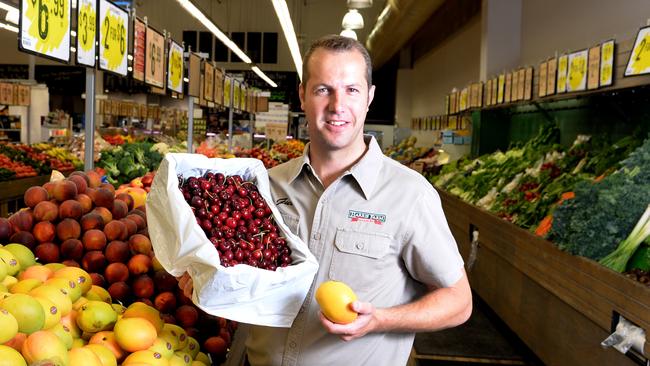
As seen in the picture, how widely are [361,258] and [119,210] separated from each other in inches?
54.3

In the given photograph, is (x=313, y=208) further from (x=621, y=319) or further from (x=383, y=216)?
(x=621, y=319)

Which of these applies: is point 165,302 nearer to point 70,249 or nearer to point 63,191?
point 70,249

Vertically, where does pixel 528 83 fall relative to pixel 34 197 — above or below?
above

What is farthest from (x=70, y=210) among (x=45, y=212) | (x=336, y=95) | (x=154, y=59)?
(x=154, y=59)

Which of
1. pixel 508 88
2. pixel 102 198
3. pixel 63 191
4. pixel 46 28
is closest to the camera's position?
pixel 63 191

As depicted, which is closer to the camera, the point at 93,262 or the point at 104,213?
the point at 93,262

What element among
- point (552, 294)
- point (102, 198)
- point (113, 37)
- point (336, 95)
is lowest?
point (552, 294)

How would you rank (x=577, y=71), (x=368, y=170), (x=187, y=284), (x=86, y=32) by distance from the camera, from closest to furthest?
(x=187, y=284)
(x=368, y=170)
(x=86, y=32)
(x=577, y=71)

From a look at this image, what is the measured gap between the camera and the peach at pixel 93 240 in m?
2.33

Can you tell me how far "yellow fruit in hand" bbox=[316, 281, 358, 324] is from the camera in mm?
1396

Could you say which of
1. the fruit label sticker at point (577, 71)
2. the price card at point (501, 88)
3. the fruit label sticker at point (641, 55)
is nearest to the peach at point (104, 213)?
the fruit label sticker at point (641, 55)

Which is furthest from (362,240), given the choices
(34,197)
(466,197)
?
(466,197)

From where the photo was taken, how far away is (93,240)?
2.33 meters

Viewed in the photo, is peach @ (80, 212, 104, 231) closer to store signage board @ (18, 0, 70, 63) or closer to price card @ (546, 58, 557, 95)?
store signage board @ (18, 0, 70, 63)
